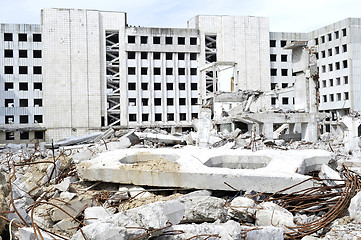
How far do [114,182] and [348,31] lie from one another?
129ft

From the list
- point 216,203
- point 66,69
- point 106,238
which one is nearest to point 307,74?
point 216,203

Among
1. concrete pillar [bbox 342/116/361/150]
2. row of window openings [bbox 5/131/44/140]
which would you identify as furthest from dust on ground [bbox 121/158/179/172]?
row of window openings [bbox 5/131/44/140]

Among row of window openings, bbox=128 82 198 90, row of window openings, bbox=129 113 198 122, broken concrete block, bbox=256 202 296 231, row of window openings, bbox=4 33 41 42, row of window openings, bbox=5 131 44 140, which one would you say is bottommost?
row of window openings, bbox=5 131 44 140

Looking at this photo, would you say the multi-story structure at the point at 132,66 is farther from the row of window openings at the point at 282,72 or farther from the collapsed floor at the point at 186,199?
the collapsed floor at the point at 186,199

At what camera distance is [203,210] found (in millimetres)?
4762

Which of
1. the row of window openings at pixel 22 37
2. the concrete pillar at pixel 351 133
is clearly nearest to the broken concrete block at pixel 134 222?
the concrete pillar at pixel 351 133

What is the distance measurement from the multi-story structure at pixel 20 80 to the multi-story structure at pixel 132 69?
95 millimetres

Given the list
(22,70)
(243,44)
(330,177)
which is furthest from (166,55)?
(330,177)

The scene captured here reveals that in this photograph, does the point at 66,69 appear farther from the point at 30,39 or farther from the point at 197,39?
the point at 197,39

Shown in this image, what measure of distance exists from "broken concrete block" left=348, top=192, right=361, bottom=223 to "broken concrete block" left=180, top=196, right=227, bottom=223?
1.72 m

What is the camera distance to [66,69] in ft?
119

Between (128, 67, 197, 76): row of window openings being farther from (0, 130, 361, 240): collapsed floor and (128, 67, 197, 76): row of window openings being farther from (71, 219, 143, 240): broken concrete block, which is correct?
(71, 219, 143, 240): broken concrete block

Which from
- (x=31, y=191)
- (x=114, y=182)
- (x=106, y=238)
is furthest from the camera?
(x=114, y=182)

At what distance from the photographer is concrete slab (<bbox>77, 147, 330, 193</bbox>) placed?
19.2 feet
